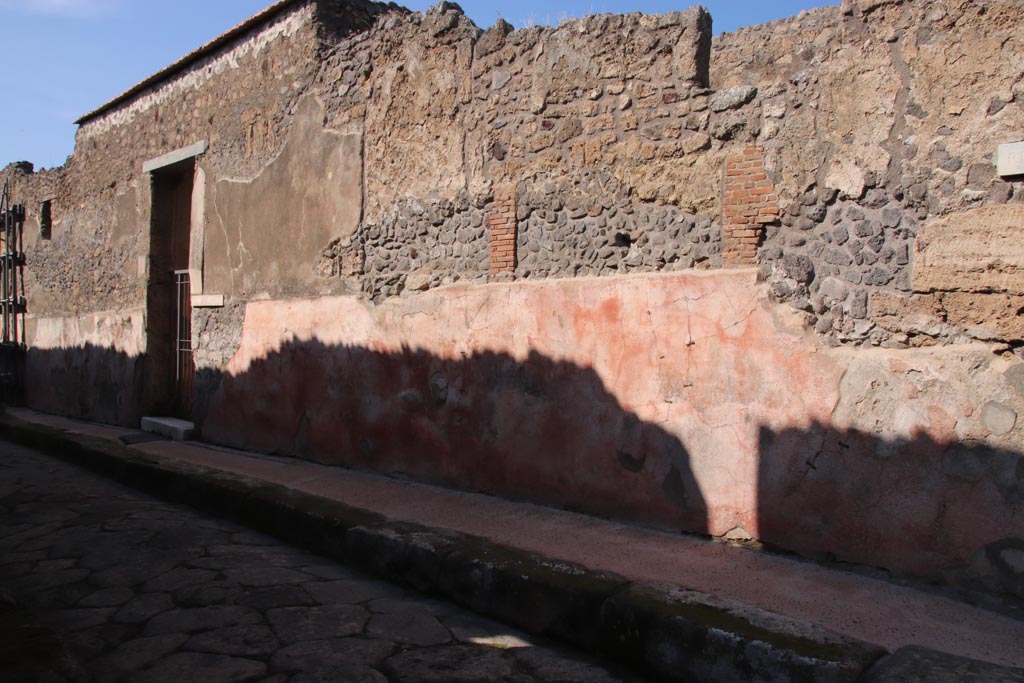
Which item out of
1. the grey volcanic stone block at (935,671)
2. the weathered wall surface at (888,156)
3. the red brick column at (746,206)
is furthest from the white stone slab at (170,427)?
the grey volcanic stone block at (935,671)

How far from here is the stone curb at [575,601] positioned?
2.30 metres

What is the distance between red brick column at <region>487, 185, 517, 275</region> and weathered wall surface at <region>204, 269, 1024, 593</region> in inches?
5.7

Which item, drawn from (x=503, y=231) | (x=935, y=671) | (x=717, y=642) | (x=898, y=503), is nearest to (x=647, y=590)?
(x=717, y=642)

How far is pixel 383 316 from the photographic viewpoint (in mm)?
5441

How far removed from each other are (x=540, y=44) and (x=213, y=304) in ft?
13.9

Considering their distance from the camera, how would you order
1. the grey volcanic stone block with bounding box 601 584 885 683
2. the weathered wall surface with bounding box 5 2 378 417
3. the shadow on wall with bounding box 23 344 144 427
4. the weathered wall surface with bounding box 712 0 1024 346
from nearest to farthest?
the grey volcanic stone block with bounding box 601 584 885 683 → the weathered wall surface with bounding box 712 0 1024 346 → the weathered wall surface with bounding box 5 2 378 417 → the shadow on wall with bounding box 23 344 144 427

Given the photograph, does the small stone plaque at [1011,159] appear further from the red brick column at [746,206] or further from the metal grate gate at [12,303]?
the metal grate gate at [12,303]

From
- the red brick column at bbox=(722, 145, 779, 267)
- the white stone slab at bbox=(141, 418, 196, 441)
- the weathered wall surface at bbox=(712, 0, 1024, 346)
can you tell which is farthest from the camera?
the white stone slab at bbox=(141, 418, 196, 441)

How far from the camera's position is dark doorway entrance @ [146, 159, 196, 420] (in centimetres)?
838

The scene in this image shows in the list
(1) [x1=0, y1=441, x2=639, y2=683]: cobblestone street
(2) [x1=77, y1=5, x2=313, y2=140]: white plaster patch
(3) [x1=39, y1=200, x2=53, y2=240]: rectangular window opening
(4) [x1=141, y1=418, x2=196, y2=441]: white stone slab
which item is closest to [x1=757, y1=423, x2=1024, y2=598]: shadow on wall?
(1) [x1=0, y1=441, x2=639, y2=683]: cobblestone street

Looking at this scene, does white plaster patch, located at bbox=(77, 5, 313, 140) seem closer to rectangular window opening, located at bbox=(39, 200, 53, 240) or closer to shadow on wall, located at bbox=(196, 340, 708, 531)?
rectangular window opening, located at bbox=(39, 200, 53, 240)

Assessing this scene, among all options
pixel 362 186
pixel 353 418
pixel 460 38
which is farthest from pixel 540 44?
pixel 353 418

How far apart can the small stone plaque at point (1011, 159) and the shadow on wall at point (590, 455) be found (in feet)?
3.29

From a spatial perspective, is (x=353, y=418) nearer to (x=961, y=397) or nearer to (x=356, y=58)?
(x=356, y=58)
